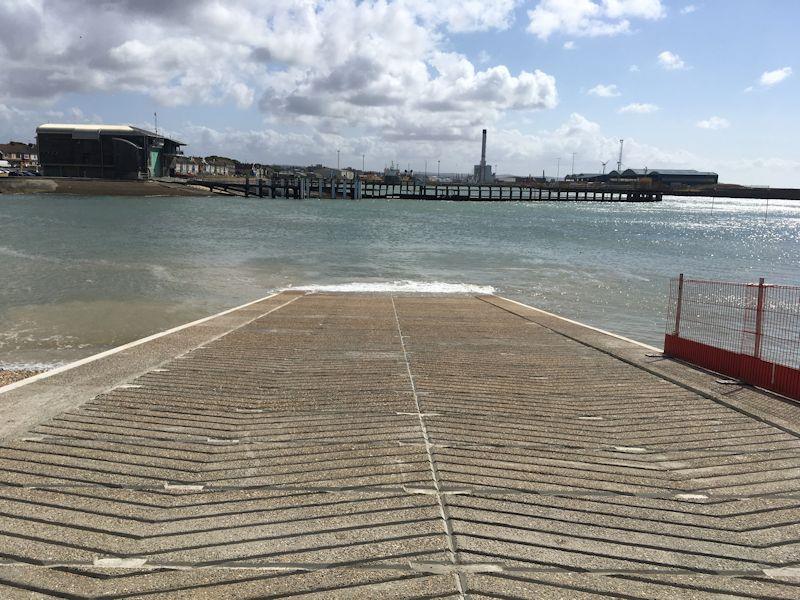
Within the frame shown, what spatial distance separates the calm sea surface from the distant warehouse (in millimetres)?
56105

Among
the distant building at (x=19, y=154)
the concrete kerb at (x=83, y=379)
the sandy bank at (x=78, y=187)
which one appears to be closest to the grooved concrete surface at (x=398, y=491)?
the concrete kerb at (x=83, y=379)

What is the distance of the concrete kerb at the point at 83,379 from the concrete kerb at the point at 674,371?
680 cm

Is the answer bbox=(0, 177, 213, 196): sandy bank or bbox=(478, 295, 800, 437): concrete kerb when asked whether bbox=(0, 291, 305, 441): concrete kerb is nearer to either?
bbox=(478, 295, 800, 437): concrete kerb

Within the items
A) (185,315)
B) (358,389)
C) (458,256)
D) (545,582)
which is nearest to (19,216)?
(458,256)

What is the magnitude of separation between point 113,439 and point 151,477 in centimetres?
99

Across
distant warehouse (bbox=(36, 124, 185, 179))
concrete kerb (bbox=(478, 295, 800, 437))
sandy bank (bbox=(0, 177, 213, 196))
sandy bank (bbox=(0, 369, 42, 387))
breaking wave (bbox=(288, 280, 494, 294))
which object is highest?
distant warehouse (bbox=(36, 124, 185, 179))

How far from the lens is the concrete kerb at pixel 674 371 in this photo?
664cm

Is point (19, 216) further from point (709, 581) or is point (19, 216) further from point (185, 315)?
point (709, 581)

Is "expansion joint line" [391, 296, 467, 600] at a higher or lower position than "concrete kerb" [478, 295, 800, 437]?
lower

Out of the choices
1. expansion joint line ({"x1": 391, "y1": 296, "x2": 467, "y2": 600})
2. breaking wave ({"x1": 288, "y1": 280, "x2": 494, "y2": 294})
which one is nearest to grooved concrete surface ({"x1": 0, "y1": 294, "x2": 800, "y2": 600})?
expansion joint line ({"x1": 391, "y1": 296, "x2": 467, "y2": 600})

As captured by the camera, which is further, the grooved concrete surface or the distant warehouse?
the distant warehouse

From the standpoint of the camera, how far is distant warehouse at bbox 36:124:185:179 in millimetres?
111125

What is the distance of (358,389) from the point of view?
289 inches

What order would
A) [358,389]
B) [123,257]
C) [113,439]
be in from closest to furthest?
1. [113,439]
2. [358,389]
3. [123,257]
